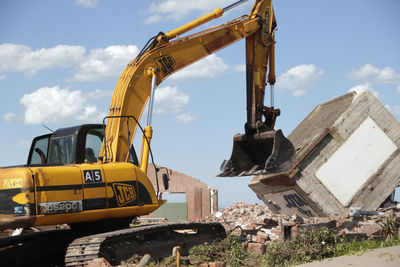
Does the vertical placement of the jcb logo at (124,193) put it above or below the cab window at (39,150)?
below

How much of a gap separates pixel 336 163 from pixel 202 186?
13.8m

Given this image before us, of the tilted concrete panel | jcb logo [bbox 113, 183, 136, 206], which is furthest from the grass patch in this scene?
the tilted concrete panel

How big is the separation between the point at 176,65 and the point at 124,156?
7.27 feet

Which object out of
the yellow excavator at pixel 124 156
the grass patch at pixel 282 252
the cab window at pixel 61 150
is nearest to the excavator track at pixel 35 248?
the yellow excavator at pixel 124 156

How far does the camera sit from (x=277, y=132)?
993 centimetres

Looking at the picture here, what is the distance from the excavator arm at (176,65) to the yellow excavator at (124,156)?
18mm

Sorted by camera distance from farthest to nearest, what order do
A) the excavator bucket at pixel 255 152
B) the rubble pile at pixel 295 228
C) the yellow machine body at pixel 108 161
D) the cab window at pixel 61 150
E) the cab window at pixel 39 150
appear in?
the excavator bucket at pixel 255 152 < the rubble pile at pixel 295 228 < the cab window at pixel 39 150 < the cab window at pixel 61 150 < the yellow machine body at pixel 108 161

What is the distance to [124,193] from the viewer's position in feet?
26.0

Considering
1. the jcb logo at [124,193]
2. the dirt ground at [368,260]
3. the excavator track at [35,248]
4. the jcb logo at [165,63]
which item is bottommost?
the dirt ground at [368,260]

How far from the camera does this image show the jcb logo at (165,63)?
30.5 feet

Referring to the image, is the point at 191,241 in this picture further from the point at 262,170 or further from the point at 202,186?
the point at 202,186

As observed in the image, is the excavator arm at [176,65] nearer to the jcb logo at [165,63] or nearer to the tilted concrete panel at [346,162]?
the jcb logo at [165,63]

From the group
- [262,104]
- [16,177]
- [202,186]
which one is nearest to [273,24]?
[262,104]

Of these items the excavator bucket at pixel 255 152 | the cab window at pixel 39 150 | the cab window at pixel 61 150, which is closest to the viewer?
the cab window at pixel 61 150
